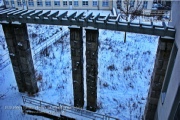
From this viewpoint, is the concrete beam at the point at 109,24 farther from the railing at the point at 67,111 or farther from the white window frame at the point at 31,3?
the white window frame at the point at 31,3

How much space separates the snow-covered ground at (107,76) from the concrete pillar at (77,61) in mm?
1106

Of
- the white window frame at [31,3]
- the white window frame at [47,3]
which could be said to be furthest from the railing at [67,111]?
the white window frame at [31,3]

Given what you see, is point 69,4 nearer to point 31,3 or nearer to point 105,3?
point 105,3

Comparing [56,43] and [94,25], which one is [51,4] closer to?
[56,43]

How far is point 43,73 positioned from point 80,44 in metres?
6.99

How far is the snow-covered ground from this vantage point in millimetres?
10914

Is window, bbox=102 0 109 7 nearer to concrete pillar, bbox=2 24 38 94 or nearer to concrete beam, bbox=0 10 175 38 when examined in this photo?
concrete pillar, bbox=2 24 38 94

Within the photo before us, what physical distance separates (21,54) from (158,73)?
7.90m

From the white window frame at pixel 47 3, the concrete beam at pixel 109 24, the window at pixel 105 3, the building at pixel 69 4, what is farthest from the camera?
the white window frame at pixel 47 3

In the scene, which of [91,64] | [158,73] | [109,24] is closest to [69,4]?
[91,64]

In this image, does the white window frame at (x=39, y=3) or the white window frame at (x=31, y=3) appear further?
the white window frame at (x=31, y=3)

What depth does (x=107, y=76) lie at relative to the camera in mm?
13969

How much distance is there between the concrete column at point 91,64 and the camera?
8.20 m

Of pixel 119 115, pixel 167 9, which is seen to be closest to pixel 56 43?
pixel 119 115
